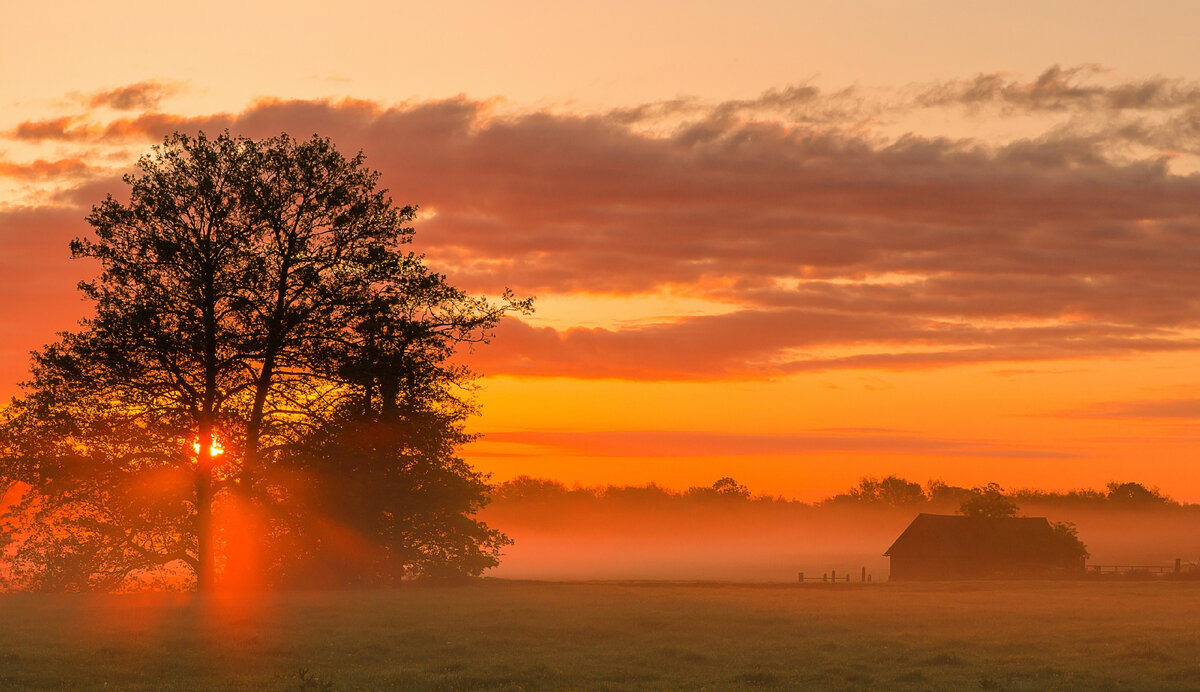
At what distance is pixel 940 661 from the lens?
33344mm

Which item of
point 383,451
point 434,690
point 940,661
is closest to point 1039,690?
point 940,661

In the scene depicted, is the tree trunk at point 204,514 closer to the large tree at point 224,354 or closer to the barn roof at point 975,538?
the large tree at point 224,354

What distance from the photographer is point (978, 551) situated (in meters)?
108

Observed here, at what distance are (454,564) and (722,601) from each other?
14021mm

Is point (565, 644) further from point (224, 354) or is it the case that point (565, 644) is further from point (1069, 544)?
point (1069, 544)

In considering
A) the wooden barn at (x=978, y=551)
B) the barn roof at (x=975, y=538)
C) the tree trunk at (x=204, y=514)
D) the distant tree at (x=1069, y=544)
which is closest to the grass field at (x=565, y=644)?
the tree trunk at (x=204, y=514)

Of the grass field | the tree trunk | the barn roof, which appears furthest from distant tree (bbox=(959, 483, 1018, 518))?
the tree trunk

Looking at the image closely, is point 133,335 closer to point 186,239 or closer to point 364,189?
point 186,239

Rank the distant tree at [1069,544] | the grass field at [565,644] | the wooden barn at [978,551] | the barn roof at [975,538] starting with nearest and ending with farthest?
the grass field at [565,644], the wooden barn at [978,551], the barn roof at [975,538], the distant tree at [1069,544]

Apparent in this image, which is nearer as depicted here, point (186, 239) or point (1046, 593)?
point (186, 239)

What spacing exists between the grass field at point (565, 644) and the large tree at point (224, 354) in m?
5.20

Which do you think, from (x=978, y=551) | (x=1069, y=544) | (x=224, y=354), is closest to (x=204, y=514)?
(x=224, y=354)

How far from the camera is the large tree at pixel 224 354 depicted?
44562 mm

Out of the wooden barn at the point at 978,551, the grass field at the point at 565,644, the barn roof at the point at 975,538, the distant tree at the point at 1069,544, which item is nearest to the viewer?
the grass field at the point at 565,644
